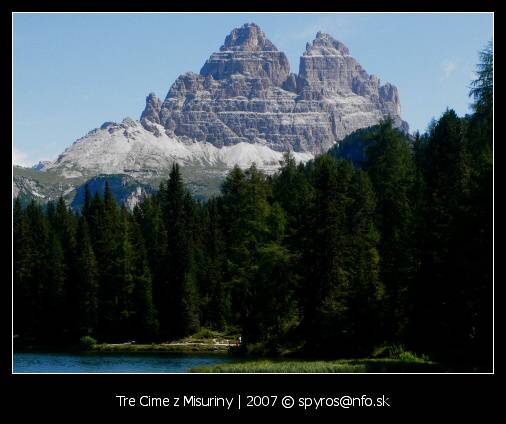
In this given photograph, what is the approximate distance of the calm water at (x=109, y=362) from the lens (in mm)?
56438

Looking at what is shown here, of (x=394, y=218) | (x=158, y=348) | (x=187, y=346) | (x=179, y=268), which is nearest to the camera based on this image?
(x=394, y=218)

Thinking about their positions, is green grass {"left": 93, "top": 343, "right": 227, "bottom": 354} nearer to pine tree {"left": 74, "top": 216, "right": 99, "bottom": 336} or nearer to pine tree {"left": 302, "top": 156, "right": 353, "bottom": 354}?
pine tree {"left": 74, "top": 216, "right": 99, "bottom": 336}

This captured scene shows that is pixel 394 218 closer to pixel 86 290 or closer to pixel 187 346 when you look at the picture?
pixel 187 346

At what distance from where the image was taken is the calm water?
5644cm

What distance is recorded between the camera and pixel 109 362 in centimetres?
6331

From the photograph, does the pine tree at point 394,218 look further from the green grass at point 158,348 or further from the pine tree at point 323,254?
the green grass at point 158,348

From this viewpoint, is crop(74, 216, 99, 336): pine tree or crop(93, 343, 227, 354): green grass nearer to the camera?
crop(93, 343, 227, 354): green grass

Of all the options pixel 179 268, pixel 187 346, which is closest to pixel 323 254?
pixel 187 346

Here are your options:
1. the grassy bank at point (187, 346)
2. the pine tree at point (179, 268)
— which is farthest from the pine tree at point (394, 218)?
the pine tree at point (179, 268)

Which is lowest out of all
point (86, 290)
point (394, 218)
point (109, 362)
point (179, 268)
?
point (109, 362)

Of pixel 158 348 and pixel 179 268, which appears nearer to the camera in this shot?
pixel 158 348

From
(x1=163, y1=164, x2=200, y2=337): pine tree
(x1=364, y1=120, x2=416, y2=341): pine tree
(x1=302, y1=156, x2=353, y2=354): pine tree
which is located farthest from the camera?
(x1=163, y1=164, x2=200, y2=337): pine tree

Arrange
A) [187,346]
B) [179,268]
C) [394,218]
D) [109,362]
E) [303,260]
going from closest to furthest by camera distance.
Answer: [303,260]
[109,362]
[394,218]
[187,346]
[179,268]

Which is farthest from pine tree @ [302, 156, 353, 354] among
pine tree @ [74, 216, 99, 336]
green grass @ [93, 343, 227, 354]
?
pine tree @ [74, 216, 99, 336]
